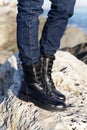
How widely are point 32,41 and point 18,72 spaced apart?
151cm

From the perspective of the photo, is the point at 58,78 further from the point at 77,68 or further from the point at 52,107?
the point at 52,107

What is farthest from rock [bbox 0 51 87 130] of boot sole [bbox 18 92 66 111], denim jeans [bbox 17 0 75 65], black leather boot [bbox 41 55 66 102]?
denim jeans [bbox 17 0 75 65]

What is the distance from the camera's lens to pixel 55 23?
445 cm

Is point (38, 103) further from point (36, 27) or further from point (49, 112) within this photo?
point (36, 27)

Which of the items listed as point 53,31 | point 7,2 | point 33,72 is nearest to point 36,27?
point 53,31

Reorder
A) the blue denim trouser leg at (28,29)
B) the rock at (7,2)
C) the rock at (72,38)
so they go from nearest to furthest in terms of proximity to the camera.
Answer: the blue denim trouser leg at (28,29)
the rock at (72,38)
the rock at (7,2)

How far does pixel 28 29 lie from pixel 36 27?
3.8 inches

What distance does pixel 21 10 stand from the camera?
14.0 feet

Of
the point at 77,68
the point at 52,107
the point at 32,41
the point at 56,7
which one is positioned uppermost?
the point at 56,7

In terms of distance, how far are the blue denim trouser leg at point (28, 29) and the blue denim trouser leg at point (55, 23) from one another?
0.41 feet

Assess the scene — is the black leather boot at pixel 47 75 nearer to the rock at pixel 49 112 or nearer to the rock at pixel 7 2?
the rock at pixel 49 112

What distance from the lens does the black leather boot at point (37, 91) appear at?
4492mm

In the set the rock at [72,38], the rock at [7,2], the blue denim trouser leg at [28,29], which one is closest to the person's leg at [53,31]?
the blue denim trouser leg at [28,29]

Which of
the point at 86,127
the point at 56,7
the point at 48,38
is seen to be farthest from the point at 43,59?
the point at 86,127
